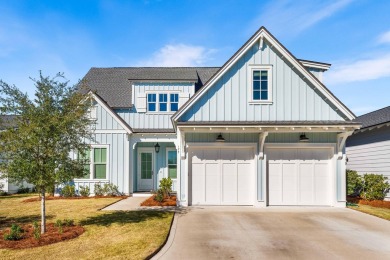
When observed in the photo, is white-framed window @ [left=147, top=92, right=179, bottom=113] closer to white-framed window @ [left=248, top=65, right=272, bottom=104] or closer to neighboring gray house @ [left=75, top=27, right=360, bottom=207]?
neighboring gray house @ [left=75, top=27, right=360, bottom=207]

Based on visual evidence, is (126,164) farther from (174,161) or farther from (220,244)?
(220,244)

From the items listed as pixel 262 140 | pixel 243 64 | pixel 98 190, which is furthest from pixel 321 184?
pixel 98 190

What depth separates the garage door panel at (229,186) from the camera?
1188cm

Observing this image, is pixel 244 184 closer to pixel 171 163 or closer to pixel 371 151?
pixel 171 163

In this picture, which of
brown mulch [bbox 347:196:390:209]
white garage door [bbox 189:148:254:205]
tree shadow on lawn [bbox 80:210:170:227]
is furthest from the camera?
brown mulch [bbox 347:196:390:209]

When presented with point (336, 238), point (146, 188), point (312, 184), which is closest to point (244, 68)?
point (312, 184)

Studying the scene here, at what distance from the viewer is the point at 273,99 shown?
11.9m

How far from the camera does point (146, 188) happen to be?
17062 mm

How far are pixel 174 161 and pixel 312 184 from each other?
859cm

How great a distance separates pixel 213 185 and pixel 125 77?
39.3 feet

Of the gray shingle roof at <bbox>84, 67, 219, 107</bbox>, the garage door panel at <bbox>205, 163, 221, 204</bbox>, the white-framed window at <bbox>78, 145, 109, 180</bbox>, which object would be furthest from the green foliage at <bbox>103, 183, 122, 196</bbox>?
the garage door panel at <bbox>205, 163, 221, 204</bbox>

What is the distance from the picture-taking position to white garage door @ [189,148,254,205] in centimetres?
1188

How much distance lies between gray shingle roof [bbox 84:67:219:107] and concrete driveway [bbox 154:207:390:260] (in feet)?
31.5

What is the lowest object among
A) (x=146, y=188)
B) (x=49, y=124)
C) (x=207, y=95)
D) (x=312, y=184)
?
(x=146, y=188)
